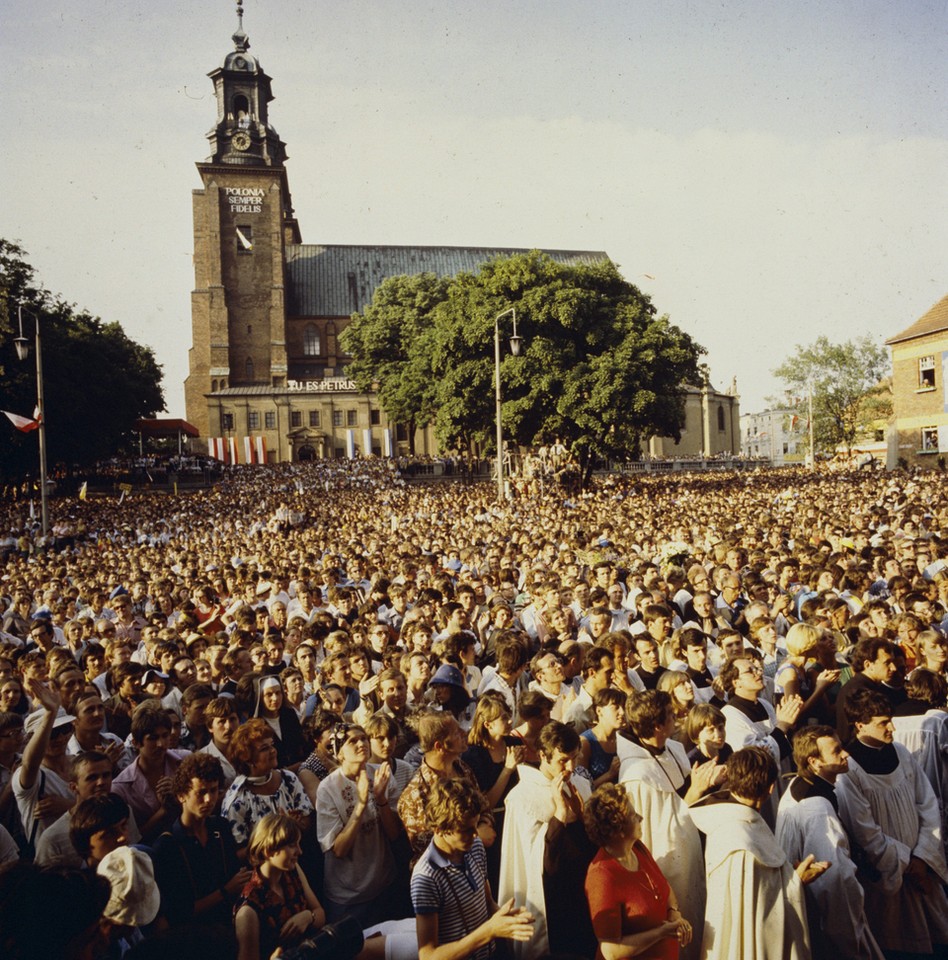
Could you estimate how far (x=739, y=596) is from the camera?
423 inches

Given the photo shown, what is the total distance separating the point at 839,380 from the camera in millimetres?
66500

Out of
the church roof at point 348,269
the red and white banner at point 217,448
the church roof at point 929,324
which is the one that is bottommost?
the red and white banner at point 217,448

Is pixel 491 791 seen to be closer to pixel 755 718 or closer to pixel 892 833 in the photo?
pixel 755 718

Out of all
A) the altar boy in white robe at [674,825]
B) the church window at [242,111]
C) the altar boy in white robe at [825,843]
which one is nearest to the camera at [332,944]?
the altar boy in white robe at [674,825]

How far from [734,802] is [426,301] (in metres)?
63.3

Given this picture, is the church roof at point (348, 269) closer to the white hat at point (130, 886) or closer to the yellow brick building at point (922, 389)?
the yellow brick building at point (922, 389)

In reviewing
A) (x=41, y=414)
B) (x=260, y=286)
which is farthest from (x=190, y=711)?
(x=260, y=286)

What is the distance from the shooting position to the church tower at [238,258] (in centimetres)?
7988

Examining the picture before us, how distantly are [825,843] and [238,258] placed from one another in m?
86.1

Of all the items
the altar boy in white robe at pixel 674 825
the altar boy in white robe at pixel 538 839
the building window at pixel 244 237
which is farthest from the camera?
the building window at pixel 244 237

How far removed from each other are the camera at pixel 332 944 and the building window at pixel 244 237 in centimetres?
8539

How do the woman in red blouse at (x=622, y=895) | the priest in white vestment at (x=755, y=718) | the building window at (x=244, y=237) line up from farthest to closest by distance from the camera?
the building window at (x=244, y=237), the priest in white vestment at (x=755, y=718), the woman in red blouse at (x=622, y=895)

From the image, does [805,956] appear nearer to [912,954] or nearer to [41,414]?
[912,954]

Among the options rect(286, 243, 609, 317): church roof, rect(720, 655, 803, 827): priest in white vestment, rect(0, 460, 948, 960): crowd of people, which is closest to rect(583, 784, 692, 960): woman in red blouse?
rect(0, 460, 948, 960): crowd of people
